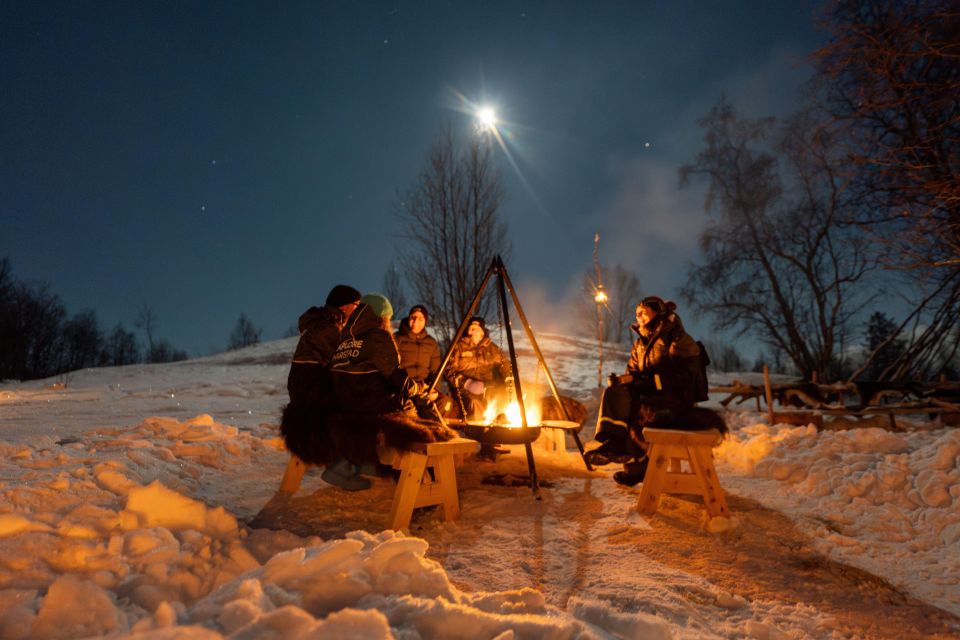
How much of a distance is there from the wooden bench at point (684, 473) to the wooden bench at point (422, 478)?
1.41 metres

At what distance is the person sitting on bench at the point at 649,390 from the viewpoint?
434 cm

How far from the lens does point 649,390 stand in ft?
15.3

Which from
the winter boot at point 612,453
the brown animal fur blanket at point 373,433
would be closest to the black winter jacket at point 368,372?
the brown animal fur blanket at point 373,433

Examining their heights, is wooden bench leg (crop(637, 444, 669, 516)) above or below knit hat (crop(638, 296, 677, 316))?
below

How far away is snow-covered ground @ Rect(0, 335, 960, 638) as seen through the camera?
66.6 inches

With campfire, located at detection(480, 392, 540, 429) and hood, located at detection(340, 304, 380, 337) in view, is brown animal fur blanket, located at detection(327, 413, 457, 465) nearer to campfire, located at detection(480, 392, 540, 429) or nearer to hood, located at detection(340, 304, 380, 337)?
hood, located at detection(340, 304, 380, 337)

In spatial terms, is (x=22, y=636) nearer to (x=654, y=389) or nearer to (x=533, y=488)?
(x=533, y=488)

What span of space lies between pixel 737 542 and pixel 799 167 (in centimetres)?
1721

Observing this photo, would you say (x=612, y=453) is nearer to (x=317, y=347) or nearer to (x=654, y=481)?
(x=654, y=481)

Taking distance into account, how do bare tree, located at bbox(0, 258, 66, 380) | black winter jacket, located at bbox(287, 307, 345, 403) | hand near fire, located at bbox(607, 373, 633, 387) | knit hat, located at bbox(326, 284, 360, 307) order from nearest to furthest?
black winter jacket, located at bbox(287, 307, 345, 403)
knit hat, located at bbox(326, 284, 360, 307)
hand near fire, located at bbox(607, 373, 633, 387)
bare tree, located at bbox(0, 258, 66, 380)

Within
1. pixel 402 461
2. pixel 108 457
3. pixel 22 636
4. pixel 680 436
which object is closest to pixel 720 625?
pixel 680 436

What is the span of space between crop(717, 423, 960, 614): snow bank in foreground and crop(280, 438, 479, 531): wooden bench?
2.53 meters

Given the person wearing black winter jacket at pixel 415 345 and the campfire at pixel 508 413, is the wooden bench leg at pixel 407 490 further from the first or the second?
the person wearing black winter jacket at pixel 415 345

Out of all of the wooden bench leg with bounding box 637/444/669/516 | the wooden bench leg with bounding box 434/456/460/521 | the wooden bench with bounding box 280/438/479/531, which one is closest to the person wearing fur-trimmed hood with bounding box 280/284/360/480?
the wooden bench with bounding box 280/438/479/531
